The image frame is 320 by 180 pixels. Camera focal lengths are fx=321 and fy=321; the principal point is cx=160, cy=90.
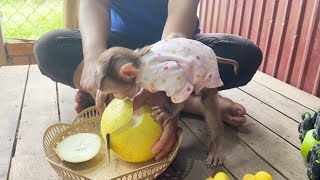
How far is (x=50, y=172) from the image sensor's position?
106 centimetres

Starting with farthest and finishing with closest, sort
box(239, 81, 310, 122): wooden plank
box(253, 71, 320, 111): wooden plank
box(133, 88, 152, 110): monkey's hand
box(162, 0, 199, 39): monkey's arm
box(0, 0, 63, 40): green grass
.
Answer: box(0, 0, 63, 40): green grass
box(253, 71, 320, 111): wooden plank
box(239, 81, 310, 122): wooden plank
box(162, 0, 199, 39): monkey's arm
box(133, 88, 152, 110): monkey's hand

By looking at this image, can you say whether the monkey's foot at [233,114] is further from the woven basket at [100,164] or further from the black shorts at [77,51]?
the woven basket at [100,164]

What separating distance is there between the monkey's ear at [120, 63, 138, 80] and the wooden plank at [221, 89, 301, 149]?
0.73 metres

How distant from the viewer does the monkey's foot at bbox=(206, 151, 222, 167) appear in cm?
110

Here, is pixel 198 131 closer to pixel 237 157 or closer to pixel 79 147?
pixel 237 157

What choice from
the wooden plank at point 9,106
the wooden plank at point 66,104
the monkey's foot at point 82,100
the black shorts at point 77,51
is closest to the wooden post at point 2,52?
the wooden plank at point 9,106

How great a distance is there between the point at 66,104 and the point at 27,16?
1385 mm

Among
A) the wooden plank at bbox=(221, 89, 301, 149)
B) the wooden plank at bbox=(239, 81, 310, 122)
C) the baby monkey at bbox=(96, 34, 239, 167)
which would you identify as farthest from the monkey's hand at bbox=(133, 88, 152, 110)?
the wooden plank at bbox=(239, 81, 310, 122)

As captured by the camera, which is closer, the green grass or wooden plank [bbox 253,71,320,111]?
wooden plank [bbox 253,71,320,111]

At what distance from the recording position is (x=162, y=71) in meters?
0.93

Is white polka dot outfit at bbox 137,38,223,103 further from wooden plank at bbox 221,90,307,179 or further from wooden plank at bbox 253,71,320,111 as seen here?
wooden plank at bbox 253,71,320,111

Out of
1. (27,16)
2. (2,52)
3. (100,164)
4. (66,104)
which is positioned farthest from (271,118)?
(27,16)

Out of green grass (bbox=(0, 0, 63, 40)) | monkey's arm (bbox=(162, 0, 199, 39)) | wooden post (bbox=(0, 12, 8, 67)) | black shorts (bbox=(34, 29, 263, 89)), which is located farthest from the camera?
green grass (bbox=(0, 0, 63, 40))

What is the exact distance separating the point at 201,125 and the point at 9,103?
944 mm
